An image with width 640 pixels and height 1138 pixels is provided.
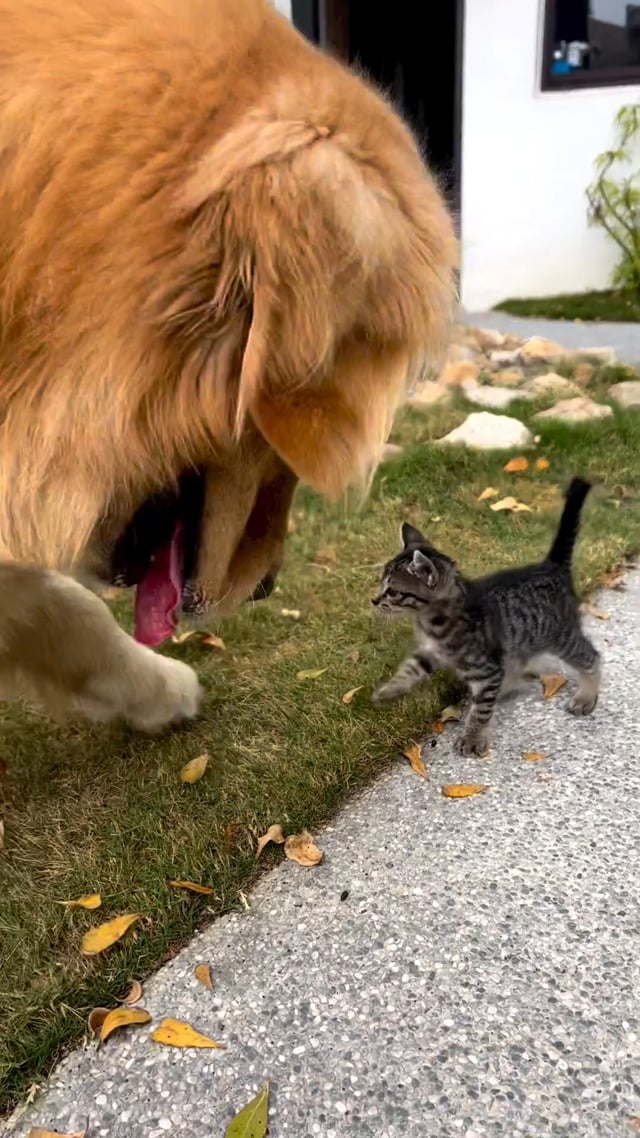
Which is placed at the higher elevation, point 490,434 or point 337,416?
point 337,416

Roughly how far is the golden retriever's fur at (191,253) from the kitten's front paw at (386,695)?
179 cm

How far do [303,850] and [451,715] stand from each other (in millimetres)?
784

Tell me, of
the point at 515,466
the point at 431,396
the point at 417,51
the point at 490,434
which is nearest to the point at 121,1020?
the point at 515,466

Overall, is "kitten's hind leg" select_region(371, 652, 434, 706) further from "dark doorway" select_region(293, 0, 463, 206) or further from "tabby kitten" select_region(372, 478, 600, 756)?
"dark doorway" select_region(293, 0, 463, 206)

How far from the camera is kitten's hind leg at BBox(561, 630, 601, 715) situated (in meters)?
2.96

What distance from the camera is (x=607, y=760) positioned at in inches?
106

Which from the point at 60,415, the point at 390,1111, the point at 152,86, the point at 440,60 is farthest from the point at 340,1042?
the point at 440,60

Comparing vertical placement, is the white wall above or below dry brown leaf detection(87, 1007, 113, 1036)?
above

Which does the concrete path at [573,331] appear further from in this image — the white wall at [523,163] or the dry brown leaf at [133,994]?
the dry brown leaf at [133,994]

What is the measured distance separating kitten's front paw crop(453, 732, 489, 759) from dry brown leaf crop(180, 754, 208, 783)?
2.48ft

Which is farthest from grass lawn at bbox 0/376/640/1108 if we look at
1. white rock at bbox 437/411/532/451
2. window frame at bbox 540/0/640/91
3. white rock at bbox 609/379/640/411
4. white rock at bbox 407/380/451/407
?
window frame at bbox 540/0/640/91

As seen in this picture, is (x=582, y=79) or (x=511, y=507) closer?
(x=511, y=507)

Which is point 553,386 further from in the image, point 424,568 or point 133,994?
point 133,994

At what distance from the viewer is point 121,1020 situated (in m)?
1.96
